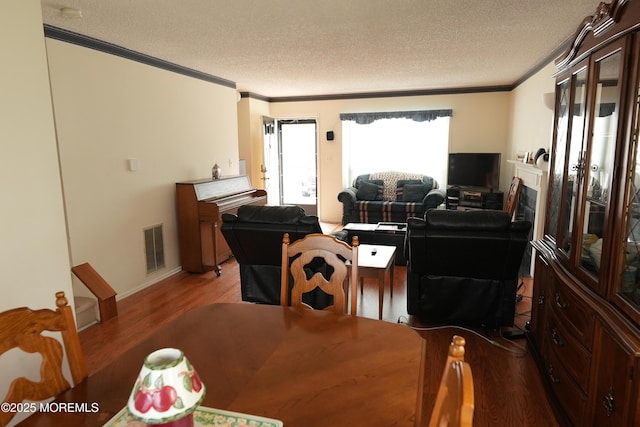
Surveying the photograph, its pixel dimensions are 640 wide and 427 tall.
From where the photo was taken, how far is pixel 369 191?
702cm

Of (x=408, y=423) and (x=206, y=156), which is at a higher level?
(x=206, y=156)

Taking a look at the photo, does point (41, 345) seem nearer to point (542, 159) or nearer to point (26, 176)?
point (26, 176)

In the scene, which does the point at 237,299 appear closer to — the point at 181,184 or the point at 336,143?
the point at 181,184

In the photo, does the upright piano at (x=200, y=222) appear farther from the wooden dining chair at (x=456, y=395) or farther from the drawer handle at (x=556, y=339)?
the wooden dining chair at (x=456, y=395)

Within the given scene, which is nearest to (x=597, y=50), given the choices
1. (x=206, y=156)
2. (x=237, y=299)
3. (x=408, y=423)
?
(x=408, y=423)

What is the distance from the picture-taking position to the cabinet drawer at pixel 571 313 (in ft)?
5.69

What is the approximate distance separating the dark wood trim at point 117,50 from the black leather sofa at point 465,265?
3082mm

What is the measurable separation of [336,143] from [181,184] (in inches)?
142

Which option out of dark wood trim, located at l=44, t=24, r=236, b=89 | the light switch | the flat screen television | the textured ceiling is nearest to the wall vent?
the light switch

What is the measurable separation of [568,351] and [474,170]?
496cm

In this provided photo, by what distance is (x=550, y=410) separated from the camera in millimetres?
2193

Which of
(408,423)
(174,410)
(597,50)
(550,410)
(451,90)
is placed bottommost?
(550,410)

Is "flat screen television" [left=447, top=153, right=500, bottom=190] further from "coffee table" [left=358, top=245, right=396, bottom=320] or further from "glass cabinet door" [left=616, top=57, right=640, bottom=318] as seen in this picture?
"glass cabinet door" [left=616, top=57, right=640, bottom=318]

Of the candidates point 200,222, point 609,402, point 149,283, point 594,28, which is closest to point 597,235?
point 609,402
